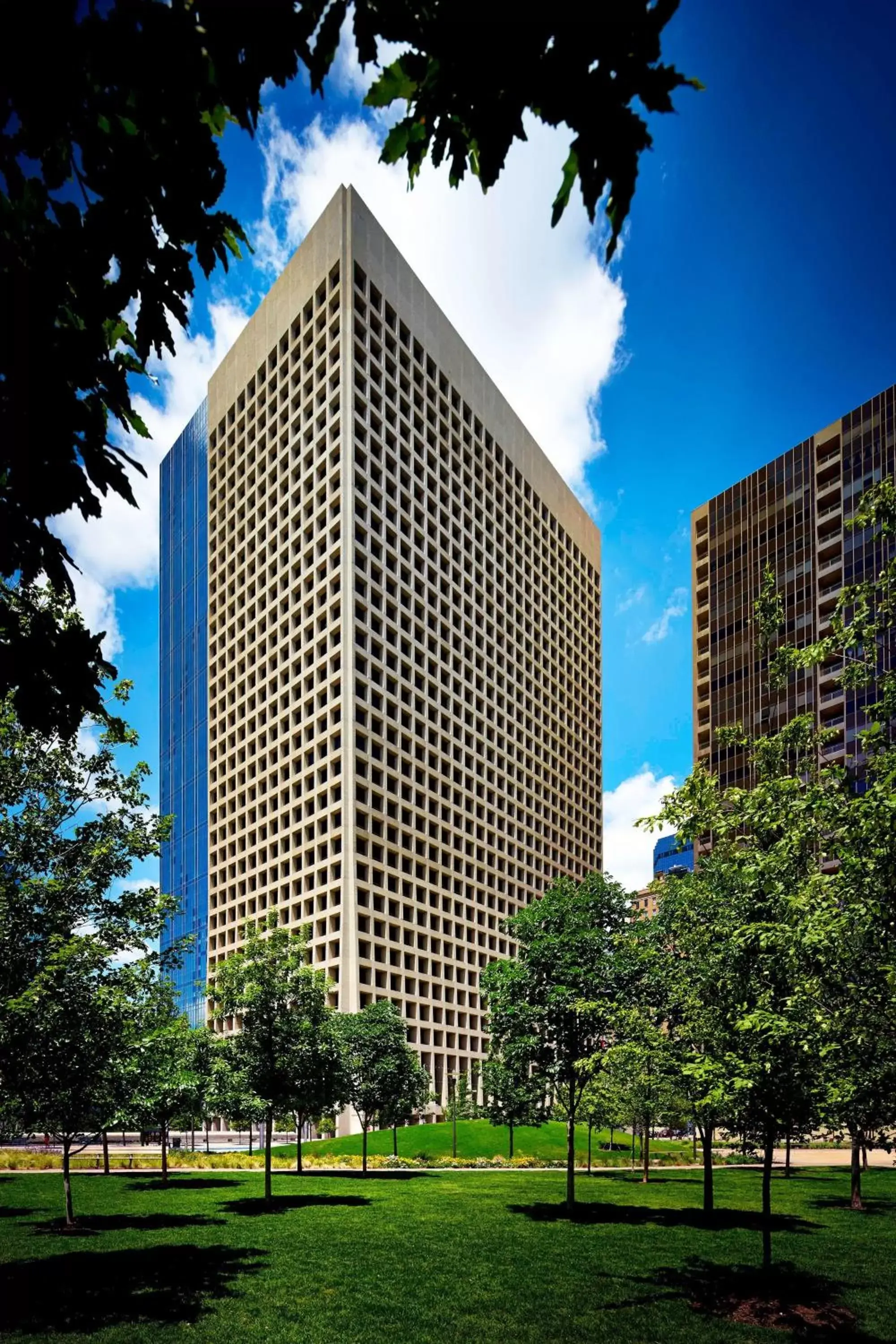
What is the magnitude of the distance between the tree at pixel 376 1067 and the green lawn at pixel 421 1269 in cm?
1153

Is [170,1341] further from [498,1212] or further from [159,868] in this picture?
[159,868]

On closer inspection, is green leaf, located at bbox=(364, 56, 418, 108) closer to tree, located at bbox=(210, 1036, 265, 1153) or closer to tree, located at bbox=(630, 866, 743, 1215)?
tree, located at bbox=(630, 866, 743, 1215)

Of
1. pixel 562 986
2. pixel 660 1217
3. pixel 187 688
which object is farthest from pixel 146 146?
pixel 187 688

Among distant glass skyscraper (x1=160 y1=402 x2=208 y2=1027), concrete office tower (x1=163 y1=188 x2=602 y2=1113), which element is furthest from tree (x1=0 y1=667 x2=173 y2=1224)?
distant glass skyscraper (x1=160 y1=402 x2=208 y2=1027)

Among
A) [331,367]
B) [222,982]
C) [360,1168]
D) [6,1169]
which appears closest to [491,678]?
[331,367]

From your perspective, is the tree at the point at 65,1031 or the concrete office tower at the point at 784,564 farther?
the concrete office tower at the point at 784,564

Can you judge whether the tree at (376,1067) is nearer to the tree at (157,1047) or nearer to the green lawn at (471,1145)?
the green lawn at (471,1145)

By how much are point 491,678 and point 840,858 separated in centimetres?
10567

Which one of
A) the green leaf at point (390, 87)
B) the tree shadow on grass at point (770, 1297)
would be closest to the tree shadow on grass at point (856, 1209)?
the tree shadow on grass at point (770, 1297)

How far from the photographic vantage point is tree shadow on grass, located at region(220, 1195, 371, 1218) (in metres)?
30.4

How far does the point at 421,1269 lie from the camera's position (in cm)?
2114

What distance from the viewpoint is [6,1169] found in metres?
46.8

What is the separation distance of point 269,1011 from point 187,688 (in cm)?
9340

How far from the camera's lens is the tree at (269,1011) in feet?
109
